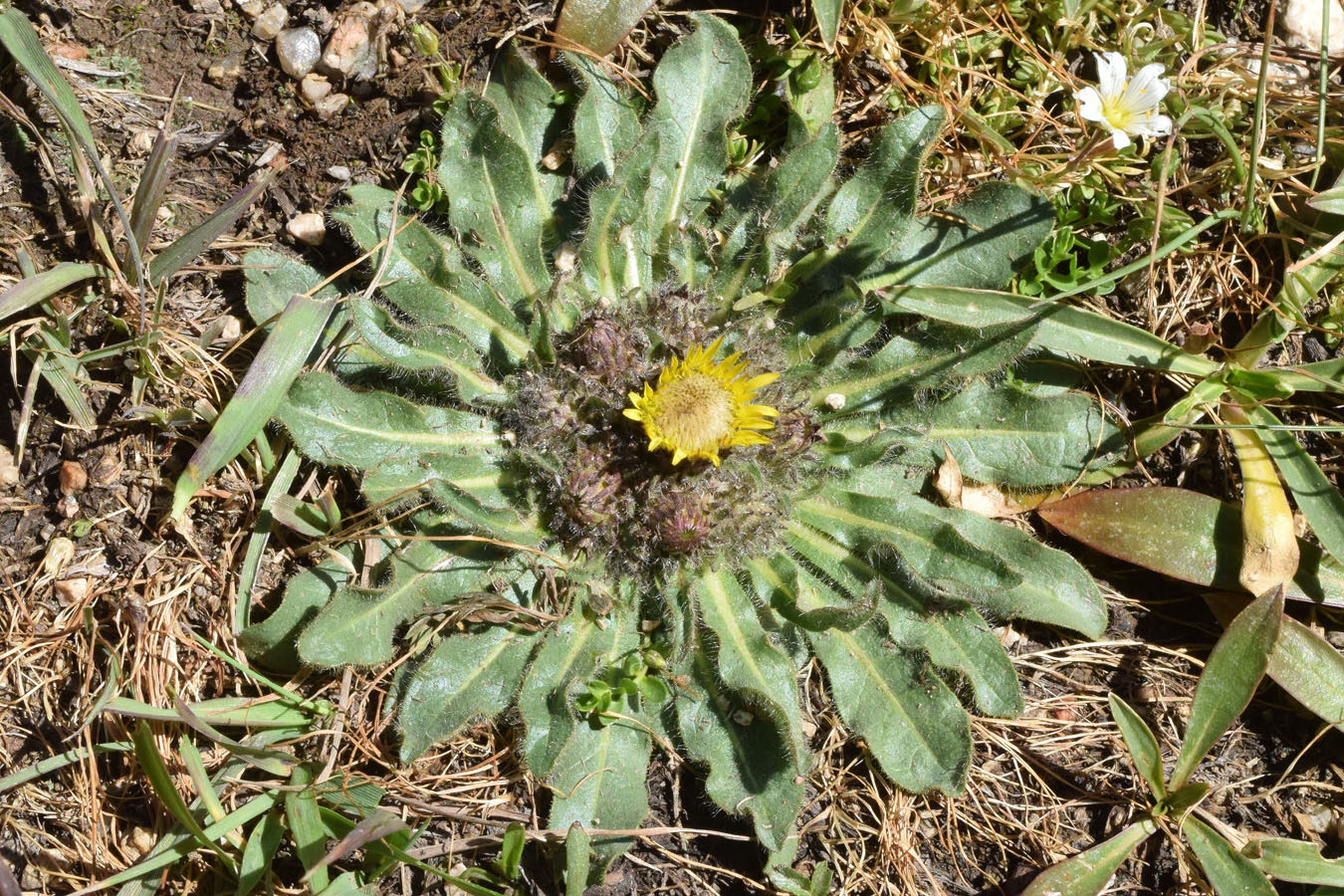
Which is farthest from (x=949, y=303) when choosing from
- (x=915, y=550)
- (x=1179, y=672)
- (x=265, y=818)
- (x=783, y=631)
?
(x=265, y=818)

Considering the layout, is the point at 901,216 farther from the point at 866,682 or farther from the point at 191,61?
the point at 191,61

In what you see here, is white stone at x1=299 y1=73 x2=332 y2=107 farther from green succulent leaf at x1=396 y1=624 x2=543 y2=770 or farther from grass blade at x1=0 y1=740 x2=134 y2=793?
grass blade at x1=0 y1=740 x2=134 y2=793

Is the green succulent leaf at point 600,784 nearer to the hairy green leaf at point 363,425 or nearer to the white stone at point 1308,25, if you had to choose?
the hairy green leaf at point 363,425

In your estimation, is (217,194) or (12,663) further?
(217,194)

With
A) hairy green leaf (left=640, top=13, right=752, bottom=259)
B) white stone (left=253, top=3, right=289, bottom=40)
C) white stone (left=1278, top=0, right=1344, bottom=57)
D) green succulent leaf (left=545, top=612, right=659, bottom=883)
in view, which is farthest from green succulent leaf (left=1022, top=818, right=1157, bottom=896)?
white stone (left=253, top=3, right=289, bottom=40)

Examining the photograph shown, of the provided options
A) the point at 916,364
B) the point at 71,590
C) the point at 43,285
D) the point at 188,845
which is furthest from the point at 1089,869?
the point at 43,285
